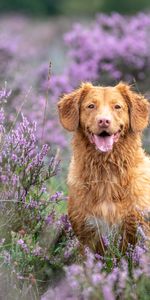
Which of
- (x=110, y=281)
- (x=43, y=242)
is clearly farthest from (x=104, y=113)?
(x=110, y=281)

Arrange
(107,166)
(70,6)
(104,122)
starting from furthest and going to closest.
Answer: (70,6) < (107,166) < (104,122)

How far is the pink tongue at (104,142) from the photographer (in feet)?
21.0

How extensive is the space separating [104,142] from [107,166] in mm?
285

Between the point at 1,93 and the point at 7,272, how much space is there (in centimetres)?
168

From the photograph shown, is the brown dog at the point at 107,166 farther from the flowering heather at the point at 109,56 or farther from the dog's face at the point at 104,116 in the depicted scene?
the flowering heather at the point at 109,56

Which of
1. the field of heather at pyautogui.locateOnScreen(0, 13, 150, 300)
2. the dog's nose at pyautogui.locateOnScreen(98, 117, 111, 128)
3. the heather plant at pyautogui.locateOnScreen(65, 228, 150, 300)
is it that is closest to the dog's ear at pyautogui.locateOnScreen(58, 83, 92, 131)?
the field of heather at pyautogui.locateOnScreen(0, 13, 150, 300)

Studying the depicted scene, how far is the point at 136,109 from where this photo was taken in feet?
22.2

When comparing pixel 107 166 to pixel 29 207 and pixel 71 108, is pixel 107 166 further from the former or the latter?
pixel 29 207

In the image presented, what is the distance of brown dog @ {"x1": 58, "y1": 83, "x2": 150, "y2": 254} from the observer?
6.45m

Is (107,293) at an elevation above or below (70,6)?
below

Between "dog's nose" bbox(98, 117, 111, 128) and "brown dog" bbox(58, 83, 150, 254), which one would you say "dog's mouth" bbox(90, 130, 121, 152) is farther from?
"dog's nose" bbox(98, 117, 111, 128)

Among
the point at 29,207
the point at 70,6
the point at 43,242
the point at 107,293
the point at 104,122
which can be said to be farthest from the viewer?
the point at 70,6

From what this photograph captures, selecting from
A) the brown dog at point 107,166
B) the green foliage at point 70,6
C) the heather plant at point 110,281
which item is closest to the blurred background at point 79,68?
the brown dog at point 107,166

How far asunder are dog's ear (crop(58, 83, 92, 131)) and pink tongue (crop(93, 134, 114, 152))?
0.35 meters
